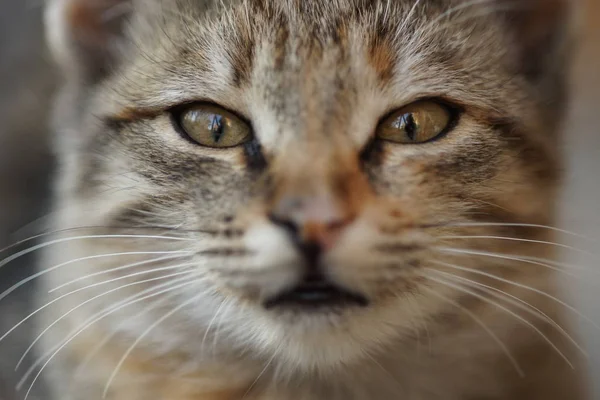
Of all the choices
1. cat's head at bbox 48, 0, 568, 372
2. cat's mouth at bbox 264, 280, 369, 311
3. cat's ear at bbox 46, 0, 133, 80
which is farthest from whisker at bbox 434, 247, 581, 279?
cat's ear at bbox 46, 0, 133, 80

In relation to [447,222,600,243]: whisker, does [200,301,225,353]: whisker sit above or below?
below

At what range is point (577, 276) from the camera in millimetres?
864

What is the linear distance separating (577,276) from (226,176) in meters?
0.49

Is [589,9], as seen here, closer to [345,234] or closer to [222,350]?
[345,234]

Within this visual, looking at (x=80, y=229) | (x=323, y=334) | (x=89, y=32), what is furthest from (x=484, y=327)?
(x=89, y=32)

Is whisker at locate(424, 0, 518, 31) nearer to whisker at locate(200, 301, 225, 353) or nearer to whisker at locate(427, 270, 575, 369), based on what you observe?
whisker at locate(427, 270, 575, 369)

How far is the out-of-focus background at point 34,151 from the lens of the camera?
34.8 inches

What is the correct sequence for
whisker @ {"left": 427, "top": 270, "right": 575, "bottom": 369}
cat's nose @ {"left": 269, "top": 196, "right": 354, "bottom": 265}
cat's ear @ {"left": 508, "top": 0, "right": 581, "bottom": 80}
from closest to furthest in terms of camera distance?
cat's nose @ {"left": 269, "top": 196, "right": 354, "bottom": 265} < whisker @ {"left": 427, "top": 270, "right": 575, "bottom": 369} < cat's ear @ {"left": 508, "top": 0, "right": 581, "bottom": 80}

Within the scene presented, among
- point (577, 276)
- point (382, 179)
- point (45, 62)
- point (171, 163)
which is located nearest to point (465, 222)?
point (382, 179)

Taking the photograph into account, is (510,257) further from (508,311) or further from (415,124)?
(415,124)

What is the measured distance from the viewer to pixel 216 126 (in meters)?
0.76

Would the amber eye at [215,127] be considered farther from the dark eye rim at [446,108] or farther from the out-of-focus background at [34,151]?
the out-of-focus background at [34,151]

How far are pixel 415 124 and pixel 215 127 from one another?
0.76ft

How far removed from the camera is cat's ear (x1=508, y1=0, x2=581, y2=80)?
0.84 meters
